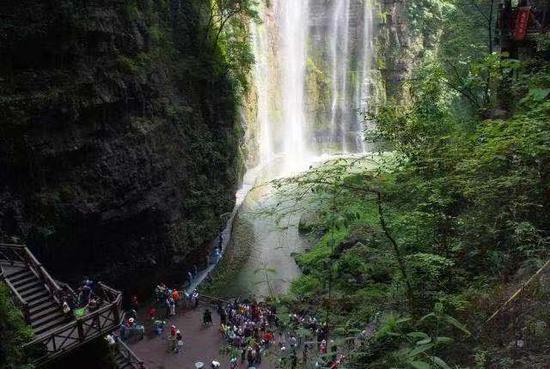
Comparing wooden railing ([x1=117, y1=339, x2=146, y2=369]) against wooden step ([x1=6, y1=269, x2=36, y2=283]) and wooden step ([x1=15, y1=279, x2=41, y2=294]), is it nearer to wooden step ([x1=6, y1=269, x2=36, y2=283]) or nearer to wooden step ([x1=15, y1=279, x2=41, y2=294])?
wooden step ([x1=15, y1=279, x2=41, y2=294])

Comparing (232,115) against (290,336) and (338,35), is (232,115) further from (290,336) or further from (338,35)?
(338,35)

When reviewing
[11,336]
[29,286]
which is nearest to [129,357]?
[29,286]

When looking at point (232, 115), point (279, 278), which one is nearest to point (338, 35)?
point (232, 115)

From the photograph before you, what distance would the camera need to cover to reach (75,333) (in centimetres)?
1039

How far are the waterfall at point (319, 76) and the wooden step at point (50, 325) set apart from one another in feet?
94.5

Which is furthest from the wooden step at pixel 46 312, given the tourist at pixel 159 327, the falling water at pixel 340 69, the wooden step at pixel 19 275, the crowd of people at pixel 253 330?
the falling water at pixel 340 69

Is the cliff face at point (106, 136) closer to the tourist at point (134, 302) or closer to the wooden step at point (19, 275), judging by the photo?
the tourist at point (134, 302)

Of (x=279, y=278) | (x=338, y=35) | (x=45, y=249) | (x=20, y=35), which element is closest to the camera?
(x=20, y=35)

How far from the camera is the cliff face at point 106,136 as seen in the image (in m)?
13.2

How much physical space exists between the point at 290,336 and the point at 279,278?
818cm

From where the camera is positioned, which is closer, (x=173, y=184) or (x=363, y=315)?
(x=363, y=315)

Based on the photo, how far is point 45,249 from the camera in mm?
14125

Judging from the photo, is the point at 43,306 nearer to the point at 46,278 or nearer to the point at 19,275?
the point at 46,278

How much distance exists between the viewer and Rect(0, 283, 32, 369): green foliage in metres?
8.08
